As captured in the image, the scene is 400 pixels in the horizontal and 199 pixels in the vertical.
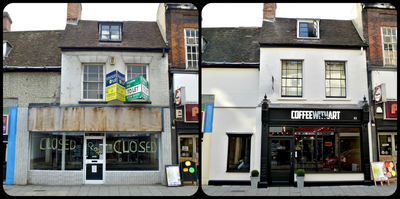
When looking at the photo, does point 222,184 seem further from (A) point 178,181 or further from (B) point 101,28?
(B) point 101,28

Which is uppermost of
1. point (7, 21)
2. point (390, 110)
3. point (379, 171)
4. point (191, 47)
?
point (7, 21)

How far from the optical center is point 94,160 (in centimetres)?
849

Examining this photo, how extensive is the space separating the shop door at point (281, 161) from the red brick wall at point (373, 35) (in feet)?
10.4

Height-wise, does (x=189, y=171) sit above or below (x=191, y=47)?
below

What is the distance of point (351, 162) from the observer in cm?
907

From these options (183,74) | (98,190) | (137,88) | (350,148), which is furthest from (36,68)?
(350,148)

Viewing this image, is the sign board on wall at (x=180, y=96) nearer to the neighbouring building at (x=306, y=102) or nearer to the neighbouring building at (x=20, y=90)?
the neighbouring building at (x=306, y=102)

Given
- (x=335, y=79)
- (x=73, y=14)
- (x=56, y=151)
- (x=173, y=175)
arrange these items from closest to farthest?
(x=173, y=175) < (x=73, y=14) < (x=56, y=151) < (x=335, y=79)

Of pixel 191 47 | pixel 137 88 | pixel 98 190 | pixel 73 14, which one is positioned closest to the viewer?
pixel 191 47

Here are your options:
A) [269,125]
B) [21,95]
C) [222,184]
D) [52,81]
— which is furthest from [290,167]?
[21,95]

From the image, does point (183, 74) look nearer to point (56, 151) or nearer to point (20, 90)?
point (56, 151)

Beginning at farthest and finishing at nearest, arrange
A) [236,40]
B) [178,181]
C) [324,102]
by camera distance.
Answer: [324,102] → [236,40] → [178,181]

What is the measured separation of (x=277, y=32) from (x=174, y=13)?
300 cm

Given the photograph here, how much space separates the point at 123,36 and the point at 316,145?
6.02 meters
